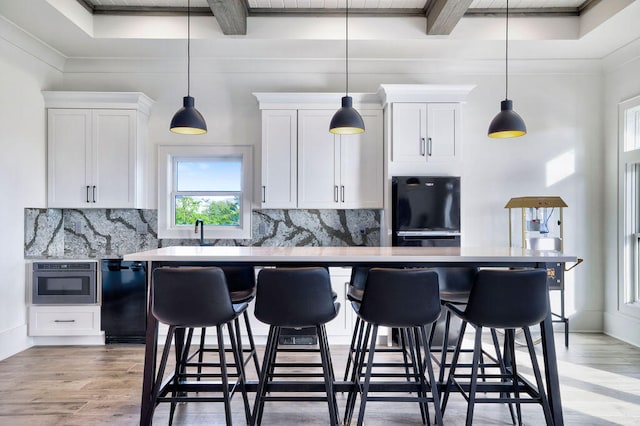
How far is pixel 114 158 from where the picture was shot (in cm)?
418

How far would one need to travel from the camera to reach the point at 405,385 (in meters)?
2.38

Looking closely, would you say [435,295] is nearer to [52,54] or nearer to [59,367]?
[59,367]

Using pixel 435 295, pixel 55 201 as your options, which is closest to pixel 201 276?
pixel 435 295

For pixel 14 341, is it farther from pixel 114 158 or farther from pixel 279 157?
pixel 279 157

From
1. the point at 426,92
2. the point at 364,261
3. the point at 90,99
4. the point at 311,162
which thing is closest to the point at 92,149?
the point at 90,99

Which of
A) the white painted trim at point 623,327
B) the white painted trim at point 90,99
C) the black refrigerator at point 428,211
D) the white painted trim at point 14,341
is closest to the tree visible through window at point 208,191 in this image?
the white painted trim at point 90,99

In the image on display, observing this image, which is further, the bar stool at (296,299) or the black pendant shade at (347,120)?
the black pendant shade at (347,120)

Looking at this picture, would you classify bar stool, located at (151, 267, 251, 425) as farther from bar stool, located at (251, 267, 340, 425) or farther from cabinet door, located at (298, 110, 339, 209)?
cabinet door, located at (298, 110, 339, 209)

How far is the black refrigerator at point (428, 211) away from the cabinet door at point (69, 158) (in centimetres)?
322

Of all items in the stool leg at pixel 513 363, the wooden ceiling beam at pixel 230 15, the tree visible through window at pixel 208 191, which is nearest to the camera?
the stool leg at pixel 513 363

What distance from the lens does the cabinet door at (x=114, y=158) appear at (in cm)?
415

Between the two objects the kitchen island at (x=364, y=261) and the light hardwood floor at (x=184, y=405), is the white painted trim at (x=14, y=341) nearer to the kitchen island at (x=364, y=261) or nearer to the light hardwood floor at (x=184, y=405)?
the light hardwood floor at (x=184, y=405)

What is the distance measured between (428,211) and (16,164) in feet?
12.9

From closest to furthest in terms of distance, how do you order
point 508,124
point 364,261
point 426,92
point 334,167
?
point 364,261 → point 508,124 → point 426,92 → point 334,167
